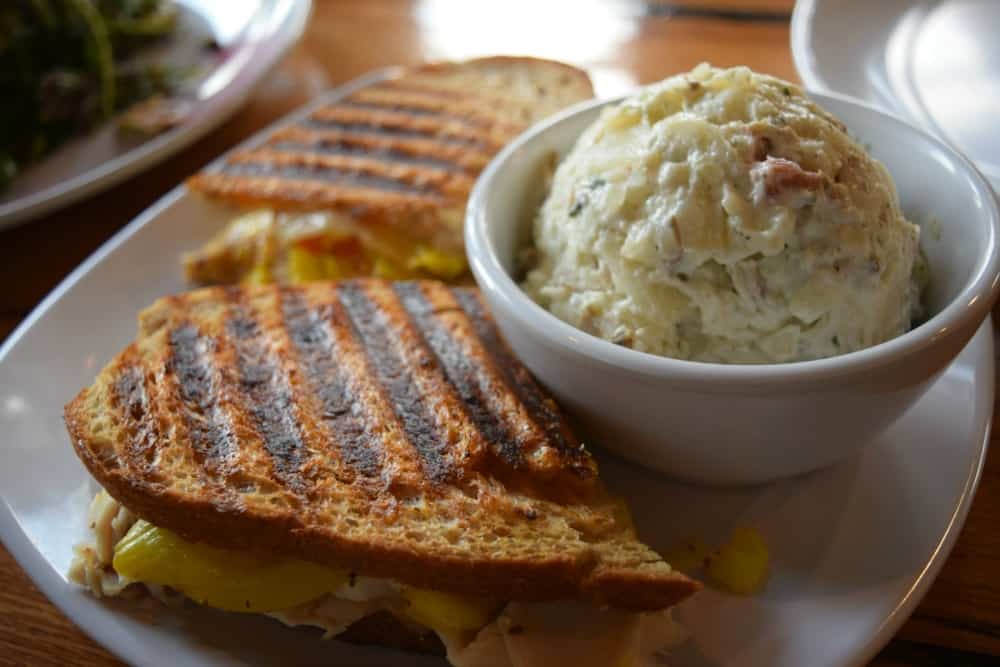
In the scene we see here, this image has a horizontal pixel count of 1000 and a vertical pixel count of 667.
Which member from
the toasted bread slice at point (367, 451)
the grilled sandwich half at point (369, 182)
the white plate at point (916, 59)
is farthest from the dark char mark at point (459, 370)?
the white plate at point (916, 59)

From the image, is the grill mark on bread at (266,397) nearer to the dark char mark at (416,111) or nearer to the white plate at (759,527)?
the white plate at (759,527)

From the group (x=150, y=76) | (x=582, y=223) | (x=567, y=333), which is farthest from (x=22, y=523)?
(x=150, y=76)

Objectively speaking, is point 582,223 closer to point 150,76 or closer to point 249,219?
point 249,219

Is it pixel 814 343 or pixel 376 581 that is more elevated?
pixel 814 343

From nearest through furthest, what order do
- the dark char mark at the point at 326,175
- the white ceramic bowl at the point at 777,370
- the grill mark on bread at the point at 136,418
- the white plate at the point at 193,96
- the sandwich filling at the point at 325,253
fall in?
the white ceramic bowl at the point at 777,370 → the grill mark on bread at the point at 136,418 → the sandwich filling at the point at 325,253 → the dark char mark at the point at 326,175 → the white plate at the point at 193,96

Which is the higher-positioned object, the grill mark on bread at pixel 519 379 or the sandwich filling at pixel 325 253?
the grill mark on bread at pixel 519 379

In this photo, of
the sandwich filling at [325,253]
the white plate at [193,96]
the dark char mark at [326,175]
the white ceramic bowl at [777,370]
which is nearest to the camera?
the white ceramic bowl at [777,370]

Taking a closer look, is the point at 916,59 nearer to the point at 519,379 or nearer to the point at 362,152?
the point at 362,152
